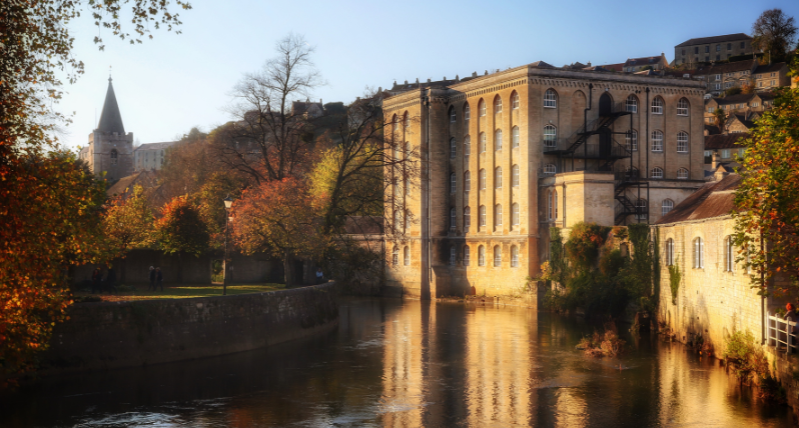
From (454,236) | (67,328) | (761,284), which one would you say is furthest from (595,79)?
(67,328)

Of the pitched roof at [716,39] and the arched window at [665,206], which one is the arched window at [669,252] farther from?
the pitched roof at [716,39]

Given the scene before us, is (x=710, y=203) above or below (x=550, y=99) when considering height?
below

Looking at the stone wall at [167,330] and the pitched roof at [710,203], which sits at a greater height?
the pitched roof at [710,203]

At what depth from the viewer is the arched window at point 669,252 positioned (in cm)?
3428

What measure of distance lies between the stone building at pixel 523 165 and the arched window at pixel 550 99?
0.07 m

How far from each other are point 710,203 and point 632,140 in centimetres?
2274

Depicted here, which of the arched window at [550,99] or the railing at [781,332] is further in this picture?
the arched window at [550,99]

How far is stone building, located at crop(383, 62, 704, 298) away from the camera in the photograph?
51312 mm

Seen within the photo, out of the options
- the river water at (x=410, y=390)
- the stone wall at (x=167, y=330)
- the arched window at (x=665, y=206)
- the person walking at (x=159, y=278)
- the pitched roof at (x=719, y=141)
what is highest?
the pitched roof at (x=719, y=141)

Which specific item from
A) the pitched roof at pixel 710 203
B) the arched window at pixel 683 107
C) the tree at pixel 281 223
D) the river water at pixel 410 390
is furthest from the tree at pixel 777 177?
the arched window at pixel 683 107

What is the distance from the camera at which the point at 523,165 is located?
52344 mm

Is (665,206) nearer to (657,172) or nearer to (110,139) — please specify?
(657,172)

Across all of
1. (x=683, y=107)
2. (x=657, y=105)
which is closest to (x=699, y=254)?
(x=657, y=105)

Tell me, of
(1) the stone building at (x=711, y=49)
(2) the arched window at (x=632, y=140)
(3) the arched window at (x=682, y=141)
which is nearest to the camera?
(2) the arched window at (x=632, y=140)
